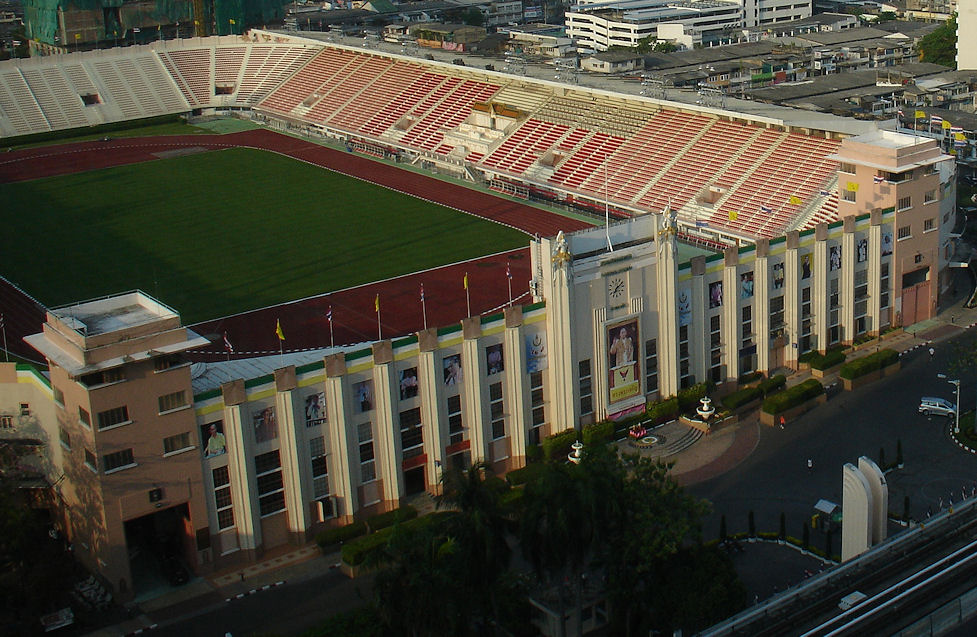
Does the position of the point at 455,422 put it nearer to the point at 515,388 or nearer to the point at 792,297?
the point at 515,388

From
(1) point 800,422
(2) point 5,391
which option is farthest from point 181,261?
(1) point 800,422

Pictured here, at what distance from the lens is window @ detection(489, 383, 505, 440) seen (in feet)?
178

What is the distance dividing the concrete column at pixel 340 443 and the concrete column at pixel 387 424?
1142mm

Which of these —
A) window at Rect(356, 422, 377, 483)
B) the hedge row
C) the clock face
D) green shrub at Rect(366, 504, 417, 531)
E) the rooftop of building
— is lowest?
green shrub at Rect(366, 504, 417, 531)

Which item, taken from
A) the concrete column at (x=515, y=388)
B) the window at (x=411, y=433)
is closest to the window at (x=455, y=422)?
the window at (x=411, y=433)

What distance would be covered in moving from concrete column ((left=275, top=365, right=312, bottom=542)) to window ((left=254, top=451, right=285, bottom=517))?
206 mm

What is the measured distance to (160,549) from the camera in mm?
48188

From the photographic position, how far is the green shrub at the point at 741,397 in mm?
59125

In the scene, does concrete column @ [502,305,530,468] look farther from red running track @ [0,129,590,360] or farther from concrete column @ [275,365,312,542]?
red running track @ [0,129,590,360]

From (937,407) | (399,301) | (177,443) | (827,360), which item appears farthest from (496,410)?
(399,301)

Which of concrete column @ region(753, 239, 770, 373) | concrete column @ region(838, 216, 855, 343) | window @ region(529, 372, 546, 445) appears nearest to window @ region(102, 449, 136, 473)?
window @ region(529, 372, 546, 445)

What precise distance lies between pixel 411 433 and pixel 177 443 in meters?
10.0

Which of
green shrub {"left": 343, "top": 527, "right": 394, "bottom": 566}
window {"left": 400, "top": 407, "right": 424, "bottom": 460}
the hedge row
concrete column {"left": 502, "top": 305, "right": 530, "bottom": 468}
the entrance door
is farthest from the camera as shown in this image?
the hedge row

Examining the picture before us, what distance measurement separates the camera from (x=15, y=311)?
76.7 metres
